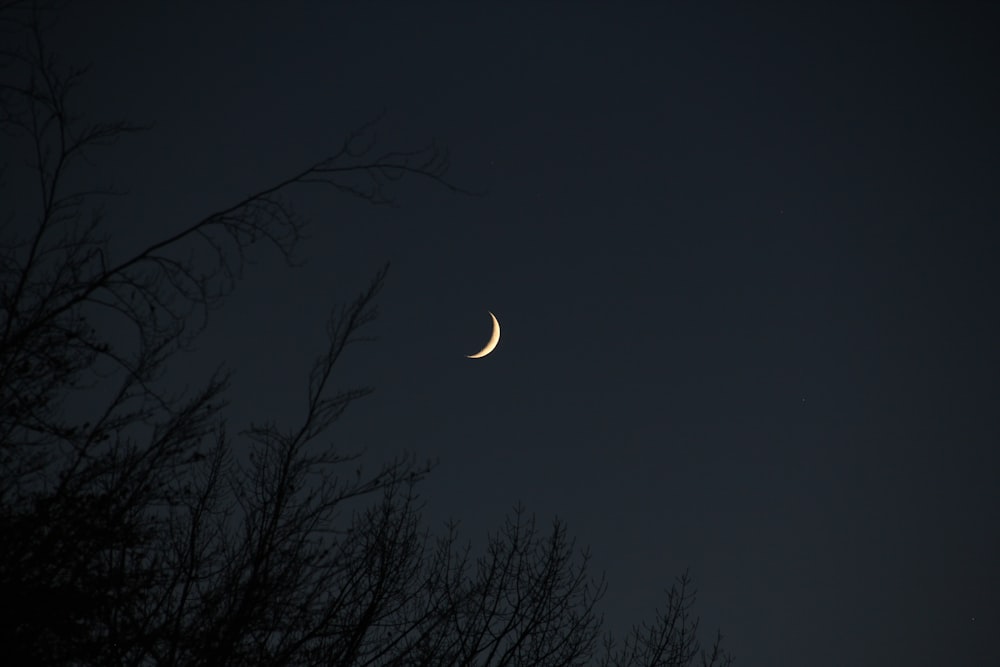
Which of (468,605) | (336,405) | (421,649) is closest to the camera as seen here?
(336,405)

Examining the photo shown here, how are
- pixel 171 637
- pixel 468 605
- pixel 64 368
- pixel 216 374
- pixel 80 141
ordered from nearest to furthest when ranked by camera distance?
pixel 80 141 → pixel 64 368 → pixel 171 637 → pixel 216 374 → pixel 468 605

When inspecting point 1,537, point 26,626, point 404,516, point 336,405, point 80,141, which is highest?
point 404,516

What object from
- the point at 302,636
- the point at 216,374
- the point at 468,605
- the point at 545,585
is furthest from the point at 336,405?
the point at 545,585

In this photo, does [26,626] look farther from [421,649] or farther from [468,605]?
[468,605]

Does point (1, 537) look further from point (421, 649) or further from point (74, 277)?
point (421, 649)

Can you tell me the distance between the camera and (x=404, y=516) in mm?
8562

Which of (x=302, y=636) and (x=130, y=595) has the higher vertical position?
(x=302, y=636)

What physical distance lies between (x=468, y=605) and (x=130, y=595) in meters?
4.77

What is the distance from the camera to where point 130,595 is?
4.19 metres

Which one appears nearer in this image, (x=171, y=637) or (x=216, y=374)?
(x=171, y=637)

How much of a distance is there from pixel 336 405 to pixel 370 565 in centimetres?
253

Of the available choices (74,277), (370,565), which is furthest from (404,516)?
(74,277)

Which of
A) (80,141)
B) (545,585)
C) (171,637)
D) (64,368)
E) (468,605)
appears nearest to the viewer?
(80,141)

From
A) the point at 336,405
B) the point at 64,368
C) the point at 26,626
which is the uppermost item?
the point at 336,405
